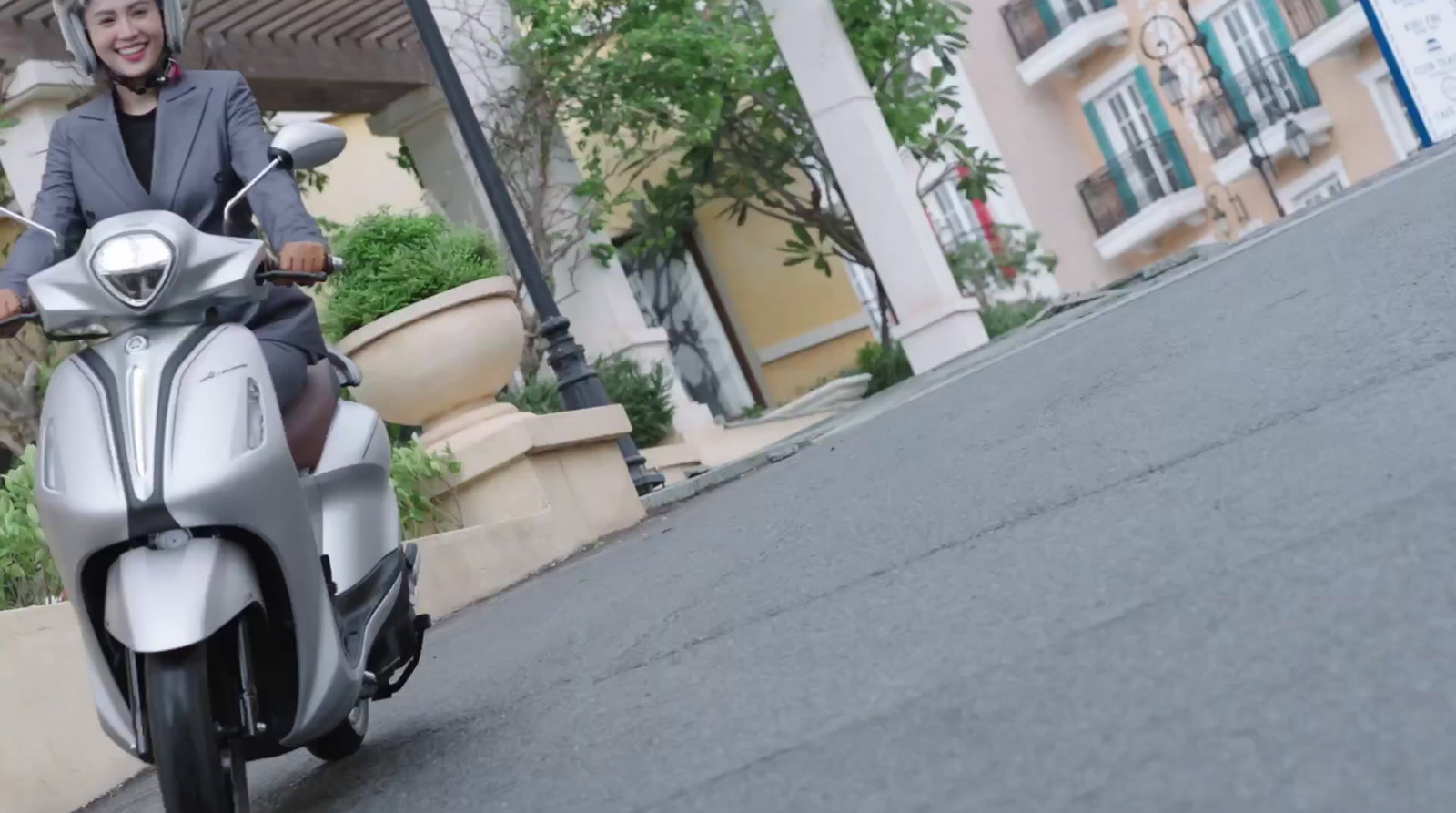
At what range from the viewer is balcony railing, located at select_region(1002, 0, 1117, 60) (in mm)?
36375

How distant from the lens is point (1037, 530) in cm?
399

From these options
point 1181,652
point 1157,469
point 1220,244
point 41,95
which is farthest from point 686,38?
point 1181,652

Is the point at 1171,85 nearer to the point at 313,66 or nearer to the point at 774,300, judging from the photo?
the point at 774,300

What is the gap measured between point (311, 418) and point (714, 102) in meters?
11.5

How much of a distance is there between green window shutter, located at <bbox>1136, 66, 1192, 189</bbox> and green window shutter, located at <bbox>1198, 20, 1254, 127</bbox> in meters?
1.45

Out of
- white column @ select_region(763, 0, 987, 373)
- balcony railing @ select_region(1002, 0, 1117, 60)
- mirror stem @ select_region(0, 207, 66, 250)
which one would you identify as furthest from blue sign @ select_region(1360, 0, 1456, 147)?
balcony railing @ select_region(1002, 0, 1117, 60)

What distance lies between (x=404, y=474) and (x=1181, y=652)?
226 inches

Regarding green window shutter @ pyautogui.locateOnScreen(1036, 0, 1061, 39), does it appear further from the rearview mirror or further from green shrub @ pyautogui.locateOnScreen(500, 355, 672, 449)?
the rearview mirror

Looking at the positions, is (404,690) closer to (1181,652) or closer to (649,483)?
(1181,652)

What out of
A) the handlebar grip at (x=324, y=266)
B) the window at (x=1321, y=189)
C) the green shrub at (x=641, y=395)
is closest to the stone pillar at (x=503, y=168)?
the green shrub at (x=641, y=395)

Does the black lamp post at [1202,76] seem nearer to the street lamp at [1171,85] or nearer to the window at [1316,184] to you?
the street lamp at [1171,85]

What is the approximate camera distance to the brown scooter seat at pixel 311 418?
389cm

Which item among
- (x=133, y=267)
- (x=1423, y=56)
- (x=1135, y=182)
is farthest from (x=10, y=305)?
(x=1135, y=182)

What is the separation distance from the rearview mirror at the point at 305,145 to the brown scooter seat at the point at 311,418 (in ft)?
1.58
